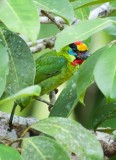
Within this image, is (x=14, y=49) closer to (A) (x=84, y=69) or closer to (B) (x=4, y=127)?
(A) (x=84, y=69)

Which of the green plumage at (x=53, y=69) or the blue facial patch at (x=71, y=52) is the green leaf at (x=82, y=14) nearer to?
the green plumage at (x=53, y=69)

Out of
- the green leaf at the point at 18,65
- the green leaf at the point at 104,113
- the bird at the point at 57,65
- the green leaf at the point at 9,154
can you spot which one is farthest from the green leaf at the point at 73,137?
the bird at the point at 57,65

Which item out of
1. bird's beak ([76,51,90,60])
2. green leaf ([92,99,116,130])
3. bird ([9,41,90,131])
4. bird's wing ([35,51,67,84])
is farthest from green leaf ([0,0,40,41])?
bird's beak ([76,51,90,60])

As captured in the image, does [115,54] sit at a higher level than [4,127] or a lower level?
higher

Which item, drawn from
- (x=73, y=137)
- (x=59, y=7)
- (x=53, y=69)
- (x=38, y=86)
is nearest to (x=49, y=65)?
(x=53, y=69)

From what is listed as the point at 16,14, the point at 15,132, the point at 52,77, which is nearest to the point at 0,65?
the point at 16,14

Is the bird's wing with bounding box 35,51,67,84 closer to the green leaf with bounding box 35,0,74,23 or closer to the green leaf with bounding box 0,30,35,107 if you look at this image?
the green leaf with bounding box 0,30,35,107
